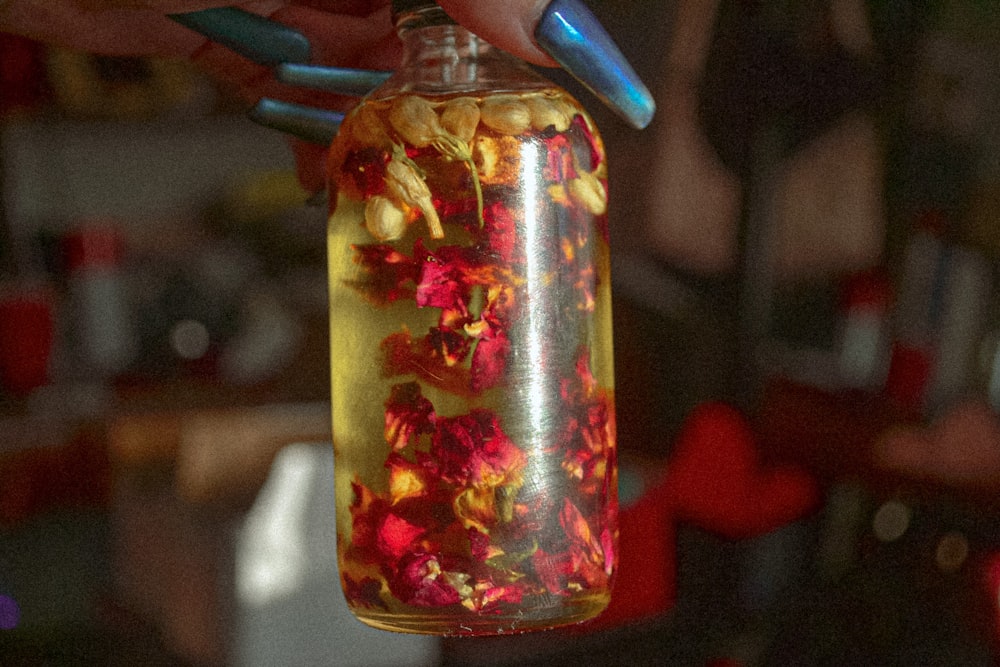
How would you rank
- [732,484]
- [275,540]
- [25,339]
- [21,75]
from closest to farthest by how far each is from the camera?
1. [275,540]
2. [732,484]
3. [25,339]
4. [21,75]

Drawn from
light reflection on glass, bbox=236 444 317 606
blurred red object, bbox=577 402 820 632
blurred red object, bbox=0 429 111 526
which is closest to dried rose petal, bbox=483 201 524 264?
light reflection on glass, bbox=236 444 317 606

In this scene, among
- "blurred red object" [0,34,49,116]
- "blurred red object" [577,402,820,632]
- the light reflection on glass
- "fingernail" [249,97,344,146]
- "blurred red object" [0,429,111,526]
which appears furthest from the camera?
"blurred red object" [0,34,49,116]

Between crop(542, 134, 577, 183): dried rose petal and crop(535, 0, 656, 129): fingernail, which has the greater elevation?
crop(535, 0, 656, 129): fingernail

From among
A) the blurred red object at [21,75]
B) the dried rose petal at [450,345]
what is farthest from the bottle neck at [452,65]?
the blurred red object at [21,75]

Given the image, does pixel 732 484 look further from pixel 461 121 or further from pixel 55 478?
pixel 55 478

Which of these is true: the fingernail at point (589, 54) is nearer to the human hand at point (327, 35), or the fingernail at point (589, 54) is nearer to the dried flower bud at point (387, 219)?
the human hand at point (327, 35)

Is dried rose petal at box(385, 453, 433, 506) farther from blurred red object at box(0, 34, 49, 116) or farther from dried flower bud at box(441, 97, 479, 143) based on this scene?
blurred red object at box(0, 34, 49, 116)

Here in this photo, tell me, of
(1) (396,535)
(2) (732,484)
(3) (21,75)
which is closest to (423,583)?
(1) (396,535)
